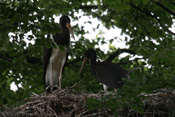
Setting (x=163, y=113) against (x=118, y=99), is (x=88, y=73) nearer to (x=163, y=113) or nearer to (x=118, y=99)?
(x=163, y=113)

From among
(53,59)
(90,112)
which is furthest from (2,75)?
(90,112)

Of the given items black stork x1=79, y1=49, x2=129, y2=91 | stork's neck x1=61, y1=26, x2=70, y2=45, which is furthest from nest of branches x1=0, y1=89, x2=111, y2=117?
stork's neck x1=61, y1=26, x2=70, y2=45

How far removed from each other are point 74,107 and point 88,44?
14.3 feet

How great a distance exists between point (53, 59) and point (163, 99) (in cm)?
370

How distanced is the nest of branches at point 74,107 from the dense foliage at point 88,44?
0.76 ft

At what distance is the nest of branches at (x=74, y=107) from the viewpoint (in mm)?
4730

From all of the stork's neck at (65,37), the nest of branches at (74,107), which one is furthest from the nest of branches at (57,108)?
the stork's neck at (65,37)

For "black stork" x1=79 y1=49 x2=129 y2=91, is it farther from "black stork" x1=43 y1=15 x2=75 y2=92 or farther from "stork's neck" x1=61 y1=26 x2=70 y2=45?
"black stork" x1=43 y1=15 x2=75 y2=92

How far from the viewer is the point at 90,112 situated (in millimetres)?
4867

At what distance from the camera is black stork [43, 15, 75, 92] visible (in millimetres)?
7812

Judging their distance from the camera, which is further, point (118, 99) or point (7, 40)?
point (7, 40)

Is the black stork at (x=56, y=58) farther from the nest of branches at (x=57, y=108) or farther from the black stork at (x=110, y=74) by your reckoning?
the nest of branches at (x=57, y=108)

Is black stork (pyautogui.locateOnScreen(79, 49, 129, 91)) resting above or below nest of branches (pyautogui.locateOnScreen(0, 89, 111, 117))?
above

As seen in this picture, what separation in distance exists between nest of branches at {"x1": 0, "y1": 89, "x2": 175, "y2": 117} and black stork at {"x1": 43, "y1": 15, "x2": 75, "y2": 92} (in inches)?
103
